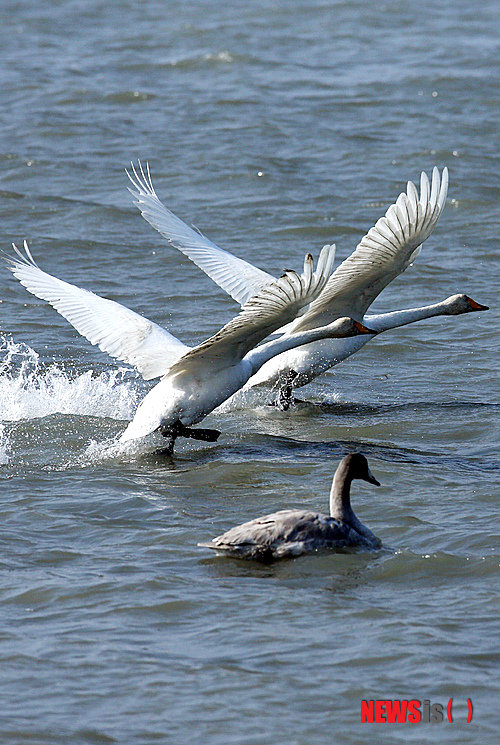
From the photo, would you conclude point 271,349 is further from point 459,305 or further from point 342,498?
point 342,498

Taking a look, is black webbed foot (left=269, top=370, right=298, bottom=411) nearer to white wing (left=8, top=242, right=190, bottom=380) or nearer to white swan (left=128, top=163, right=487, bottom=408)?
white swan (left=128, top=163, right=487, bottom=408)

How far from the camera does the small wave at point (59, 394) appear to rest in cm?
988

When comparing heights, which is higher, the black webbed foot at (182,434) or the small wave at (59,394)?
the small wave at (59,394)

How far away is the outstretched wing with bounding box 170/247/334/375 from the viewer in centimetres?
801

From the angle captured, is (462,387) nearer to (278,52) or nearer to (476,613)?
(476,613)

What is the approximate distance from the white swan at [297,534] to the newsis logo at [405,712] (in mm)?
1457

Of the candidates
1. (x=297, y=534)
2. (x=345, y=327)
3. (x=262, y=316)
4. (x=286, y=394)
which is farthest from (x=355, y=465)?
(x=286, y=394)

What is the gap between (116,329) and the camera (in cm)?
1001

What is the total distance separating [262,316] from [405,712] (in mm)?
3800

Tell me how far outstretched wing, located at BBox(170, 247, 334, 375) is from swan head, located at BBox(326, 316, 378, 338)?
0.88 m

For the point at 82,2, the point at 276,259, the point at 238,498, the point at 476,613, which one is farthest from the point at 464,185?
the point at 82,2

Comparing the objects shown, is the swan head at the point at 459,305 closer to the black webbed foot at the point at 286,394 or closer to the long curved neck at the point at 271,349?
the black webbed foot at the point at 286,394

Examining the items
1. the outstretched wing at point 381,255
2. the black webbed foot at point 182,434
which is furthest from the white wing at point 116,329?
the outstretched wing at point 381,255

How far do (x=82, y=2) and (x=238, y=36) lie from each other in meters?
7.51
